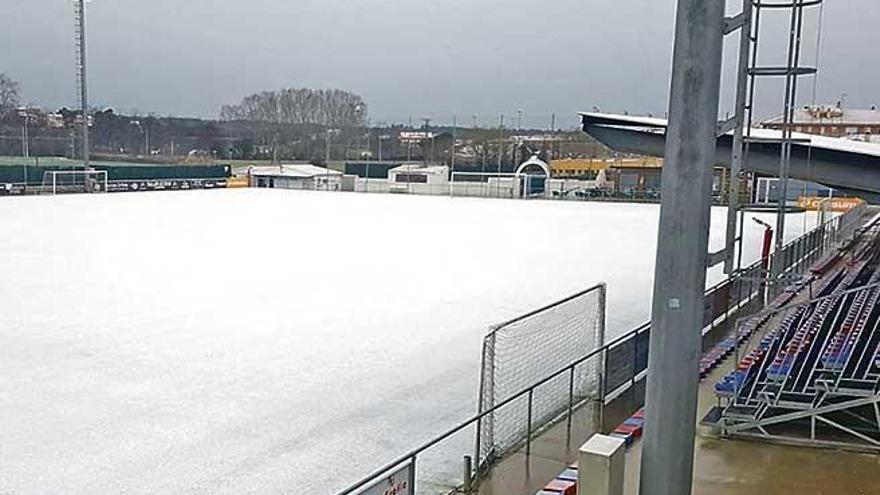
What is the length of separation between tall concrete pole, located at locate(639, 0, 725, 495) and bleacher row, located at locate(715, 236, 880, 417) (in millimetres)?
2843

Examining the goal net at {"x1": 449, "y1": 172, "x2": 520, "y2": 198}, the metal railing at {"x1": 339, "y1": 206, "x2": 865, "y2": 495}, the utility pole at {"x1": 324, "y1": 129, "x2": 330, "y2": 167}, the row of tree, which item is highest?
the row of tree

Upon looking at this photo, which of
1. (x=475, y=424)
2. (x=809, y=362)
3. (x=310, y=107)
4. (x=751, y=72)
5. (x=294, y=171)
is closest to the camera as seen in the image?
(x=751, y=72)

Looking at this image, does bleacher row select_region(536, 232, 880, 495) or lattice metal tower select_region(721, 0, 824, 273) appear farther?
bleacher row select_region(536, 232, 880, 495)

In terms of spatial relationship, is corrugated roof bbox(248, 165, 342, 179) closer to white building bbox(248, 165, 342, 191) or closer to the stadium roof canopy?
white building bbox(248, 165, 342, 191)

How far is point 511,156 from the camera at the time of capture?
167ft

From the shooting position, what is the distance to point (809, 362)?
22.4ft

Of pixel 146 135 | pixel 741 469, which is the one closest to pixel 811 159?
pixel 741 469

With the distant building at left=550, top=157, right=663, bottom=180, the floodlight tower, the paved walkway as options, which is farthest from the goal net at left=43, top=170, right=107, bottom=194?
the paved walkway

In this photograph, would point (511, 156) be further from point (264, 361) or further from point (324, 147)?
point (264, 361)

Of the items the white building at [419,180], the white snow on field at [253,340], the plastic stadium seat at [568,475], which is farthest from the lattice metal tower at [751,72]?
the white building at [419,180]

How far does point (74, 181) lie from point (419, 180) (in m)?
17.5

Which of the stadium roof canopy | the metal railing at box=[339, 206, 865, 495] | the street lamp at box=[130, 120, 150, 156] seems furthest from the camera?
the street lamp at box=[130, 120, 150, 156]

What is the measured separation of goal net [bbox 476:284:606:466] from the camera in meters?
5.90

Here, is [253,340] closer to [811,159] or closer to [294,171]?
[811,159]
